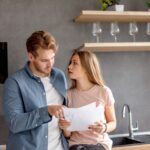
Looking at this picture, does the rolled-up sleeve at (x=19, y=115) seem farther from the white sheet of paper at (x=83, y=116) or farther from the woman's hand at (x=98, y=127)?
the woman's hand at (x=98, y=127)

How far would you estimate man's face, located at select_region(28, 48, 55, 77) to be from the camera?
1.88 m

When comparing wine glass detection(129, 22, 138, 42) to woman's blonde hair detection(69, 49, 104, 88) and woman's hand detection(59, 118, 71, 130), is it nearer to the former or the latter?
woman's blonde hair detection(69, 49, 104, 88)

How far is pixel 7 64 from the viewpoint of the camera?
9.04 ft

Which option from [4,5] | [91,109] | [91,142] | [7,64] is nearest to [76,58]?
[91,109]

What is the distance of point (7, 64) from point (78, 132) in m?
1.05

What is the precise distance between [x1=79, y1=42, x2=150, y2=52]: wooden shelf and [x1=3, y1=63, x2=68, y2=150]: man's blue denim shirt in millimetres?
926

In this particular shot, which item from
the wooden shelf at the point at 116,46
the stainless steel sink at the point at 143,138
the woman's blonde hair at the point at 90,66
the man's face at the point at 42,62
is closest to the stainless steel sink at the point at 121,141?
the stainless steel sink at the point at 143,138

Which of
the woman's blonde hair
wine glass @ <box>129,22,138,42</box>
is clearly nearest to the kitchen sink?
wine glass @ <box>129,22,138,42</box>

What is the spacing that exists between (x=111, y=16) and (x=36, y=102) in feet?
4.35

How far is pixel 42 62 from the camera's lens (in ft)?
6.26

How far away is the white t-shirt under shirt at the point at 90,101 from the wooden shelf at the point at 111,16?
3.06 ft

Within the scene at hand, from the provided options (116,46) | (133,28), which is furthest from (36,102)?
(133,28)

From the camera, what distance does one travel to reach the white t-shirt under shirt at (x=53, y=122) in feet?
6.25

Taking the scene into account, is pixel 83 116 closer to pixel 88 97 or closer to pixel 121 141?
pixel 88 97
